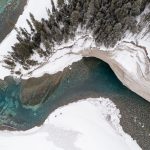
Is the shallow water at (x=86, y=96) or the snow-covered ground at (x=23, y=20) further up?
the snow-covered ground at (x=23, y=20)

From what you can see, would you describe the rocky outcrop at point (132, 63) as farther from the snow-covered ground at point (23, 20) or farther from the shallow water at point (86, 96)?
the snow-covered ground at point (23, 20)

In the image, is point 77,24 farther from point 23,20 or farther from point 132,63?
point 132,63

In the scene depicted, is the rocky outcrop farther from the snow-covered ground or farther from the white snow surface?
the snow-covered ground

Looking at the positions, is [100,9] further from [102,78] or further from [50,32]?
[102,78]

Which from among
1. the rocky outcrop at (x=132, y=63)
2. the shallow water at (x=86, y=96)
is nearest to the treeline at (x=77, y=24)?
the rocky outcrop at (x=132, y=63)

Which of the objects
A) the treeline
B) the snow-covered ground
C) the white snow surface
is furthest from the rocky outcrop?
the snow-covered ground

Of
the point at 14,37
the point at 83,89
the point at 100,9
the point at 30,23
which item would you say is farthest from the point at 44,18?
the point at 83,89
